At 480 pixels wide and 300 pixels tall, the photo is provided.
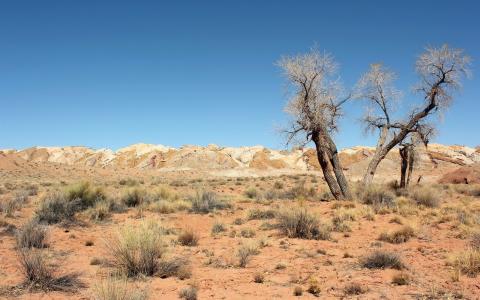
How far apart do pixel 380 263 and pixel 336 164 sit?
11095 millimetres

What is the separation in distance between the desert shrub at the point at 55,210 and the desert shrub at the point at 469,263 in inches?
435

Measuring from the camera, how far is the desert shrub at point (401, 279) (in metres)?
7.64

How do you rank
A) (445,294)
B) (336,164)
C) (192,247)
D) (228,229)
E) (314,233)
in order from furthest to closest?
(336,164), (228,229), (314,233), (192,247), (445,294)

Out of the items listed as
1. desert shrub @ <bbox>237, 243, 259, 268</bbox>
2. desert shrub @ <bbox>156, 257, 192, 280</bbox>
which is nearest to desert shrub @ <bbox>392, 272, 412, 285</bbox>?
desert shrub @ <bbox>237, 243, 259, 268</bbox>

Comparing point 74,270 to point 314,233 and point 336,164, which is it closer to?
point 314,233

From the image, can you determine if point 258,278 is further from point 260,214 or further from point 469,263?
point 260,214

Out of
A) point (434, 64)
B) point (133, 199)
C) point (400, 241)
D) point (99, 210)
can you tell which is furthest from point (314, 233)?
point (434, 64)

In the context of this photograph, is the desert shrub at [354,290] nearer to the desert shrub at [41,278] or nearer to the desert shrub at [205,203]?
the desert shrub at [41,278]

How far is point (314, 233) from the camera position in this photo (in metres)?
12.0

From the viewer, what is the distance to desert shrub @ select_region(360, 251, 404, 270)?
8664 mm

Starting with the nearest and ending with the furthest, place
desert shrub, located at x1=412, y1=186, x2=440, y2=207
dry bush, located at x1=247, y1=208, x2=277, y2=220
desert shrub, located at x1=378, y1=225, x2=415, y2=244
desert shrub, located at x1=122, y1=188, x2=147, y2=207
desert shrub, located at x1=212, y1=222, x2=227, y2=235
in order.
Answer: desert shrub, located at x1=378, y1=225, x2=415, y2=244
desert shrub, located at x1=212, y1=222, x2=227, y2=235
dry bush, located at x1=247, y1=208, x2=277, y2=220
desert shrub, located at x1=412, y1=186, x2=440, y2=207
desert shrub, located at x1=122, y1=188, x2=147, y2=207

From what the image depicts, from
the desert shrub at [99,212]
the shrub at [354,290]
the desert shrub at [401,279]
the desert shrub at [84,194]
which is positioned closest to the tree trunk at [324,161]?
the desert shrub at [99,212]

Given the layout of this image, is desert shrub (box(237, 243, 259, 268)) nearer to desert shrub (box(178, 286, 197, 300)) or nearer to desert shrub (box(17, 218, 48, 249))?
desert shrub (box(178, 286, 197, 300))

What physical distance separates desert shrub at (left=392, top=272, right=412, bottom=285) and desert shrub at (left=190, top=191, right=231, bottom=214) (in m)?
9.88
